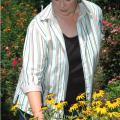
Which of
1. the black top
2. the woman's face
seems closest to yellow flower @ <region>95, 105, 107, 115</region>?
the black top

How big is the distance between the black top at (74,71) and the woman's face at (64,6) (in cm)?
14

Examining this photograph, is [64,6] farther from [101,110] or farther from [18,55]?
[18,55]

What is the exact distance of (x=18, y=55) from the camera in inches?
300

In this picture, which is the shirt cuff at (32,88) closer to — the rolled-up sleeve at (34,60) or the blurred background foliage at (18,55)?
the rolled-up sleeve at (34,60)

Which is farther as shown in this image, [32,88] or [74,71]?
[74,71]

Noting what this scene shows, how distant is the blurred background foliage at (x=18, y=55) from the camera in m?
6.52

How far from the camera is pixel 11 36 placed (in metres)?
8.09

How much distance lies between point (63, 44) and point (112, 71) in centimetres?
392

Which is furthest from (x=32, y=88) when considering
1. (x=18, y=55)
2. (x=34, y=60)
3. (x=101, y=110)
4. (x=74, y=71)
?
(x=18, y=55)

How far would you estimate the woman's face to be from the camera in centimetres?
289

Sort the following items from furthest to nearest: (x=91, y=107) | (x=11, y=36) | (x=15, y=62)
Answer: (x=11, y=36) → (x=15, y=62) → (x=91, y=107)

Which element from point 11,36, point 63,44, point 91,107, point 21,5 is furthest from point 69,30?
point 21,5

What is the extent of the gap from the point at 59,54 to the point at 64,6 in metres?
0.26

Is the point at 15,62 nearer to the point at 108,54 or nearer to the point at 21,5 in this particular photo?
the point at 108,54
